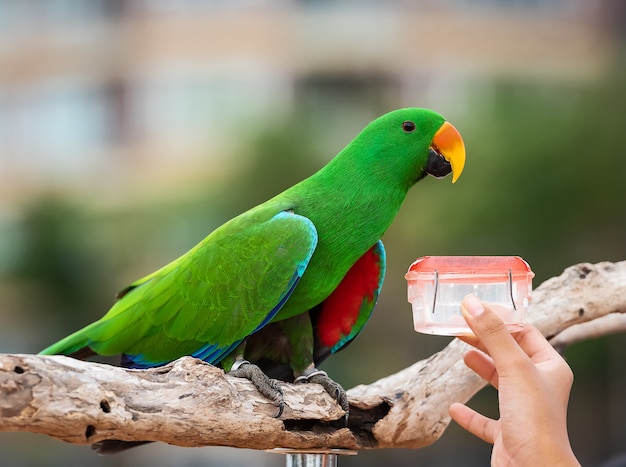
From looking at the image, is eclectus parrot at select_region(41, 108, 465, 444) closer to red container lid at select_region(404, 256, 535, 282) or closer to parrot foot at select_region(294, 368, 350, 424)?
parrot foot at select_region(294, 368, 350, 424)

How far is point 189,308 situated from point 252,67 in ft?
34.6

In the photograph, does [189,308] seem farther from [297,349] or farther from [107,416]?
[107,416]

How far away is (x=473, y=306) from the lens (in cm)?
125

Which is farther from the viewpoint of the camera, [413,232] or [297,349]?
[413,232]

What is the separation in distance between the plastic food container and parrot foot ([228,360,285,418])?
31 centimetres

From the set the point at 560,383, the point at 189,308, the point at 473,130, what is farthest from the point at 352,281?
the point at 473,130

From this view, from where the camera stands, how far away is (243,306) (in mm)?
1688

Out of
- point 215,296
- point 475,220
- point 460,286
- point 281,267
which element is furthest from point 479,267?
point 475,220

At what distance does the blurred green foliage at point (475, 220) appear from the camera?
6.91 m

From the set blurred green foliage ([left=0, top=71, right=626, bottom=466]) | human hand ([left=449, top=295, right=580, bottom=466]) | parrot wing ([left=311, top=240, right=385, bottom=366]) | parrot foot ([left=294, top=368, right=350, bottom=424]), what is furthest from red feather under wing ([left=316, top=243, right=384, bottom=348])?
blurred green foliage ([left=0, top=71, right=626, bottom=466])

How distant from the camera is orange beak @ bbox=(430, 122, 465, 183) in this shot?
5.86 feet

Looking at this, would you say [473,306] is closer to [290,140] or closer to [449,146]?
[449,146]

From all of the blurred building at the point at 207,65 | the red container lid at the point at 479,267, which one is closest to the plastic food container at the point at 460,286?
the red container lid at the point at 479,267

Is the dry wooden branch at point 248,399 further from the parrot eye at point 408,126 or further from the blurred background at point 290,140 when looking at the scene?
the blurred background at point 290,140
